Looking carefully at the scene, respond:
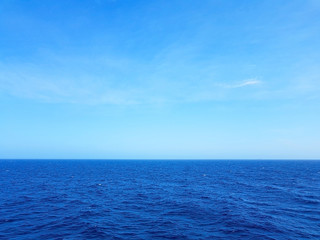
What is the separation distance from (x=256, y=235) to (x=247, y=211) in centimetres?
1201

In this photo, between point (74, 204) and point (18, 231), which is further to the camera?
point (74, 204)

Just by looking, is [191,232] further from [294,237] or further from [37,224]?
[37,224]

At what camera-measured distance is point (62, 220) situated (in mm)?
35438

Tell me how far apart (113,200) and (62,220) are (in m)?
16.2

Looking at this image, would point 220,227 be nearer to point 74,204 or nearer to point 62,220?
point 62,220

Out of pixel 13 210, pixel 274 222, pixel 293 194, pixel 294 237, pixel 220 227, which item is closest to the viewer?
pixel 294 237

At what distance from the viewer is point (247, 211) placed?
4122cm

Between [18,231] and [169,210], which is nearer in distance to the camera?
[18,231]

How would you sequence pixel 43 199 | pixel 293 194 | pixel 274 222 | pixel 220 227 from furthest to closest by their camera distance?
pixel 293 194 < pixel 43 199 < pixel 274 222 < pixel 220 227

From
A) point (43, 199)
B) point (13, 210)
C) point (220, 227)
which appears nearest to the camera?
point (220, 227)

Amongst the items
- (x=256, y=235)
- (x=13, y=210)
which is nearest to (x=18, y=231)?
(x=13, y=210)

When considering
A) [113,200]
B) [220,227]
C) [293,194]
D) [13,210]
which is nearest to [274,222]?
[220,227]

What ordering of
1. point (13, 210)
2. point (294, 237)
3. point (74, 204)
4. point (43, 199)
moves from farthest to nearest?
point (43, 199)
point (74, 204)
point (13, 210)
point (294, 237)

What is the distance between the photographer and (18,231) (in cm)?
3122
